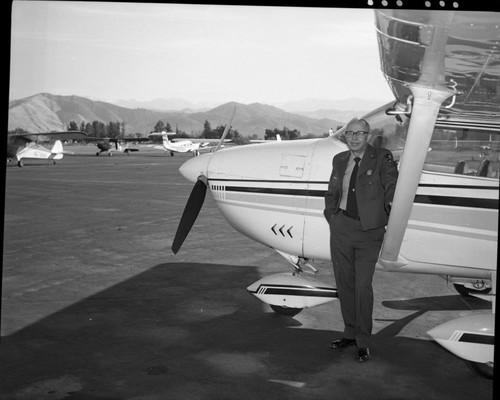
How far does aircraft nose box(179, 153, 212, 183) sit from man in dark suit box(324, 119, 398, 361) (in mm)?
1481

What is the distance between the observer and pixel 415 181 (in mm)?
3535

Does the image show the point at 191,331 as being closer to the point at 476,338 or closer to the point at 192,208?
the point at 192,208

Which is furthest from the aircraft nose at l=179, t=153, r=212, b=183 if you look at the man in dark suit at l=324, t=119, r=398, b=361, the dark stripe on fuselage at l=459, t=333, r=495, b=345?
the dark stripe on fuselage at l=459, t=333, r=495, b=345

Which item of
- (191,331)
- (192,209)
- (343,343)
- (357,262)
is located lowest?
(191,331)

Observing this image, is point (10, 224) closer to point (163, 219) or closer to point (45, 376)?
point (163, 219)

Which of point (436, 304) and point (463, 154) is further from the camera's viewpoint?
point (436, 304)

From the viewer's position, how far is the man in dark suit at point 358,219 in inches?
135

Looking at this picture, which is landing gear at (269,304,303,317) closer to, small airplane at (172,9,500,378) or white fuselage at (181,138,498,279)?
small airplane at (172,9,500,378)

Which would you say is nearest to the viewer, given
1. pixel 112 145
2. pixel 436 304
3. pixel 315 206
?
pixel 315 206

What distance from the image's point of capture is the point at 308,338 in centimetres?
387

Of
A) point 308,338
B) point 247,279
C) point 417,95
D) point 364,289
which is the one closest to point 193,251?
point 247,279

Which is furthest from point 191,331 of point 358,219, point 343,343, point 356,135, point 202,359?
point 356,135

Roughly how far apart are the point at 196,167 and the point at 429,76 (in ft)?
7.33

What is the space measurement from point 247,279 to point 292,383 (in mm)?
2384
